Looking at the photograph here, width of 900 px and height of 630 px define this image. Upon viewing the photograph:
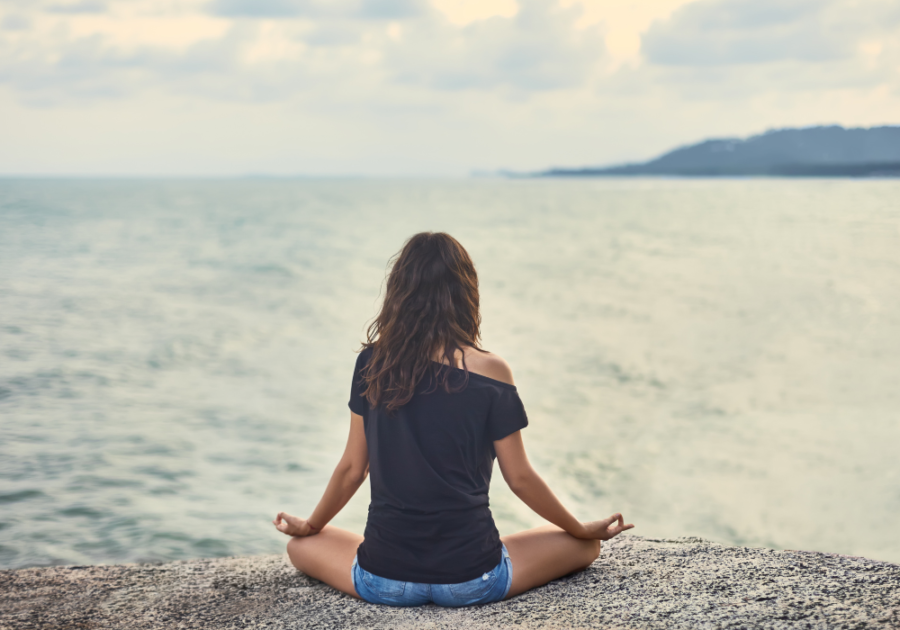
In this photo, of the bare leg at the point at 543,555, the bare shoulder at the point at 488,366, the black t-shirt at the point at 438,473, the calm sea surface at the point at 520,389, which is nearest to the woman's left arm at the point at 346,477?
the black t-shirt at the point at 438,473

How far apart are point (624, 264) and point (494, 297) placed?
10429mm

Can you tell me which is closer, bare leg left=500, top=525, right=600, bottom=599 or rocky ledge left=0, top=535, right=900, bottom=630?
rocky ledge left=0, top=535, right=900, bottom=630

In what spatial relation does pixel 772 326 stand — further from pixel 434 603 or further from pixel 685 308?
pixel 434 603

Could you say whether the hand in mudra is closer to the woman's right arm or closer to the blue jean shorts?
the woman's right arm

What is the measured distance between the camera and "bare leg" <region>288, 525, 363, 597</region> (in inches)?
119

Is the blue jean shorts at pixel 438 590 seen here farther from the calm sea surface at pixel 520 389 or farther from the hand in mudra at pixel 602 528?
the calm sea surface at pixel 520 389

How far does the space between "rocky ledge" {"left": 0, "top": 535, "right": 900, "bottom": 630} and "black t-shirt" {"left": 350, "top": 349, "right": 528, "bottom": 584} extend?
0.24 m

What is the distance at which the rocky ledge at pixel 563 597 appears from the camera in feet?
8.66

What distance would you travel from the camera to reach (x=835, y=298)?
21.2 m

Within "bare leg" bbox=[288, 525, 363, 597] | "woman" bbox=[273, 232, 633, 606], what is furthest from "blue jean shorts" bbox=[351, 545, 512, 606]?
"bare leg" bbox=[288, 525, 363, 597]

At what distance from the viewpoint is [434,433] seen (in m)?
2.61

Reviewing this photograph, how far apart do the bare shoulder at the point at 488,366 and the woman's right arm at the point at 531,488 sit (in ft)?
0.74

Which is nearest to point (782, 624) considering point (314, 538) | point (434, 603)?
point (434, 603)

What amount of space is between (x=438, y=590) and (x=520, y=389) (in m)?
9.03
